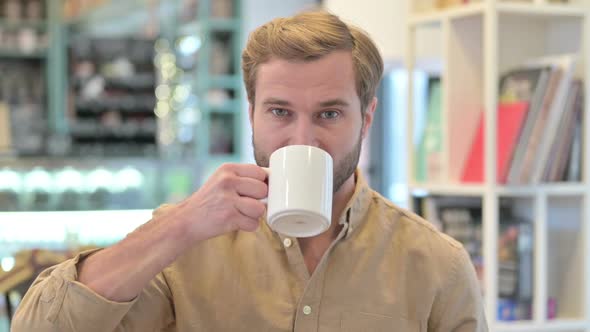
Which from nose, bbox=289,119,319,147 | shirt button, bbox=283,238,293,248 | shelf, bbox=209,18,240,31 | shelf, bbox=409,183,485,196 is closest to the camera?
nose, bbox=289,119,319,147

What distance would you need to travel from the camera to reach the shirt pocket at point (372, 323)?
132 cm

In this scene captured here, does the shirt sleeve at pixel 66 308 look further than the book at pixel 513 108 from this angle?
No

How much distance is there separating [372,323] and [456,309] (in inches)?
6.7

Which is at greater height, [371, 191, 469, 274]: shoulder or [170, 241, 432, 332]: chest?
[371, 191, 469, 274]: shoulder

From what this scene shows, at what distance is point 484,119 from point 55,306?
1.70m

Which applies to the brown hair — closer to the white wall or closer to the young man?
the young man

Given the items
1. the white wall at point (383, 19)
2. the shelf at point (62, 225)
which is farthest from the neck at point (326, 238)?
the shelf at point (62, 225)

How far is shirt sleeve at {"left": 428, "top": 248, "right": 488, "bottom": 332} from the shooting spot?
137cm

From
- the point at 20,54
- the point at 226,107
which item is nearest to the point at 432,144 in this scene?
the point at 226,107

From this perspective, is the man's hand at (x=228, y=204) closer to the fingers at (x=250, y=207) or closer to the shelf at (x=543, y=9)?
the fingers at (x=250, y=207)

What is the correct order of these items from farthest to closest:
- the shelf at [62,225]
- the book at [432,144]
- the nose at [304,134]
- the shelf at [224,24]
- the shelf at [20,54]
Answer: the shelf at [224,24]
the shelf at [20,54]
the shelf at [62,225]
the book at [432,144]
the nose at [304,134]

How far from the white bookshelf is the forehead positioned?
3.92 feet

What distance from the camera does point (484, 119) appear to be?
245 centimetres

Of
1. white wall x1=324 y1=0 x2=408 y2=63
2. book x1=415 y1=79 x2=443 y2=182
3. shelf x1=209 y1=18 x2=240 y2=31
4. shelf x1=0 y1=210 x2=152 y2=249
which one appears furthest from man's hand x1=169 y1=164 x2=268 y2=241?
shelf x1=209 y1=18 x2=240 y2=31
